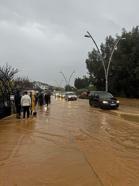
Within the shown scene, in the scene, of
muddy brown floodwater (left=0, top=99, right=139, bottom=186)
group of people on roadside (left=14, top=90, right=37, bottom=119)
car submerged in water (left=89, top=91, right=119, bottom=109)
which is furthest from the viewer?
car submerged in water (left=89, top=91, right=119, bottom=109)

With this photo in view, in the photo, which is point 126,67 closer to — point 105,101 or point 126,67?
point 126,67

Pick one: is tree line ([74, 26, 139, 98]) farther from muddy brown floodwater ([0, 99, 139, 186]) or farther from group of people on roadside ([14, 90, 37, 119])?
muddy brown floodwater ([0, 99, 139, 186])

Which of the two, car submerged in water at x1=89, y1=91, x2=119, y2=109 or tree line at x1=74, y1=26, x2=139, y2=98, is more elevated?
tree line at x1=74, y1=26, x2=139, y2=98

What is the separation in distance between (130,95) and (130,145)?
4947 cm

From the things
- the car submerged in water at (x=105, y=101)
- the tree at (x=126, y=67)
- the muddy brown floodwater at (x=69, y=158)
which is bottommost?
the muddy brown floodwater at (x=69, y=158)

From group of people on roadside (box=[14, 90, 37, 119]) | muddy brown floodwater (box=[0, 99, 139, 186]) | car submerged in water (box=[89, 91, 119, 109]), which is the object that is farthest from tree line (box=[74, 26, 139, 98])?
muddy brown floodwater (box=[0, 99, 139, 186])

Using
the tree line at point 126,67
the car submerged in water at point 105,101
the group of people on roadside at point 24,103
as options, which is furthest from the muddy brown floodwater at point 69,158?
the tree line at point 126,67

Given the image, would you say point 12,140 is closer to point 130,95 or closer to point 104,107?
point 104,107

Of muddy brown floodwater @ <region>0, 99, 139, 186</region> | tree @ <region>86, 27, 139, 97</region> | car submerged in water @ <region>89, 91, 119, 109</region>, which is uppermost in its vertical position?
tree @ <region>86, 27, 139, 97</region>

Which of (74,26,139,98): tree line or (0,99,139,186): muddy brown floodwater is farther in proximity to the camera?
(74,26,139,98): tree line

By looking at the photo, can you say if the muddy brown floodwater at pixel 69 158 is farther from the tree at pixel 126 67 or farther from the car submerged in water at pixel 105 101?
the tree at pixel 126 67

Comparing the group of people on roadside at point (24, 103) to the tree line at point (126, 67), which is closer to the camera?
the group of people on roadside at point (24, 103)

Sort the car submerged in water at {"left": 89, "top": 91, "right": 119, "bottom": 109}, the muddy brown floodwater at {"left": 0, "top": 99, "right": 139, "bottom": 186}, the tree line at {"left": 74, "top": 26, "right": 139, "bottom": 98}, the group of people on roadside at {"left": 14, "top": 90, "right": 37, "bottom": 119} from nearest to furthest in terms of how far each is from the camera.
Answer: the muddy brown floodwater at {"left": 0, "top": 99, "right": 139, "bottom": 186} → the group of people on roadside at {"left": 14, "top": 90, "right": 37, "bottom": 119} → the car submerged in water at {"left": 89, "top": 91, "right": 119, "bottom": 109} → the tree line at {"left": 74, "top": 26, "right": 139, "bottom": 98}

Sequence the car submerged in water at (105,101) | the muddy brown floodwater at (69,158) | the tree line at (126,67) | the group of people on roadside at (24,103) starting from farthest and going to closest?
the tree line at (126,67) < the car submerged in water at (105,101) < the group of people on roadside at (24,103) < the muddy brown floodwater at (69,158)
